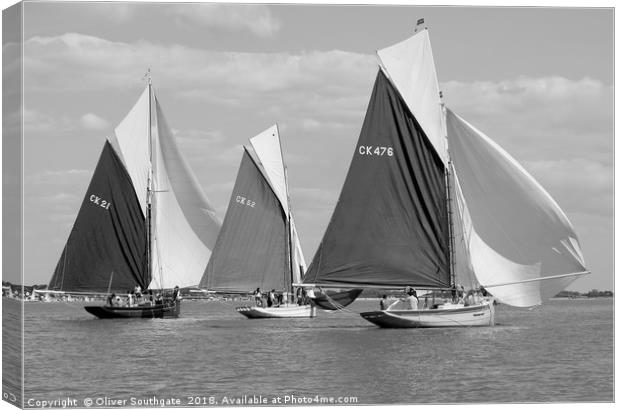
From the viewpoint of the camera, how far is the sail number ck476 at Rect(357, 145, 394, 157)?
45203 mm

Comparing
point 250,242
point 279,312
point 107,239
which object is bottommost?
point 279,312

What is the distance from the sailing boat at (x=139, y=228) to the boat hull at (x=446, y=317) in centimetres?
1548

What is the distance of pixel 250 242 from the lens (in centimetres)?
6638

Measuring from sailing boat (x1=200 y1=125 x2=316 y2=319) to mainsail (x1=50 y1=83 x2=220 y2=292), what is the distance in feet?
4.42

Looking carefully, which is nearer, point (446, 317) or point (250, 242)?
point (446, 317)

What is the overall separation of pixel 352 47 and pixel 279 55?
1.89 m

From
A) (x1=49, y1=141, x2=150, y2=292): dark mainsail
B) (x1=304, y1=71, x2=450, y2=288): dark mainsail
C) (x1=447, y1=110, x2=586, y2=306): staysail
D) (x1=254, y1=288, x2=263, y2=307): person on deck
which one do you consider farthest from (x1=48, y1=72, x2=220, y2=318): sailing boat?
(x1=447, y1=110, x2=586, y2=306): staysail

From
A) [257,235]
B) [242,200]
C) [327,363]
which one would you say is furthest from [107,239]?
[327,363]

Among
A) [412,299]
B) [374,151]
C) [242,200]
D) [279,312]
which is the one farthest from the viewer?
[279,312]

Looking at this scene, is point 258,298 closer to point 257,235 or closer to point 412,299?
point 257,235

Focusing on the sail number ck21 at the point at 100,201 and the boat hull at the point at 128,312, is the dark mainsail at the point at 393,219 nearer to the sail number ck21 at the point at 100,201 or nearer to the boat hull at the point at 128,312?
the sail number ck21 at the point at 100,201

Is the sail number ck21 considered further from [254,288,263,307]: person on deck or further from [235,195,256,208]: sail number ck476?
[254,288,263,307]: person on deck

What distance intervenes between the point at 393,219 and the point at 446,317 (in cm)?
435

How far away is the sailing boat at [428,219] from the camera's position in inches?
1687
